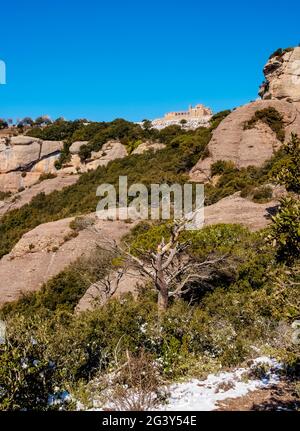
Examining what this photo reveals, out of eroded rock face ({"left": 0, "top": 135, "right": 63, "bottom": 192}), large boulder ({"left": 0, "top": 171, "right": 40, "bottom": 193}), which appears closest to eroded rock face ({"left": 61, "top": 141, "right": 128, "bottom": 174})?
eroded rock face ({"left": 0, "top": 135, "right": 63, "bottom": 192})

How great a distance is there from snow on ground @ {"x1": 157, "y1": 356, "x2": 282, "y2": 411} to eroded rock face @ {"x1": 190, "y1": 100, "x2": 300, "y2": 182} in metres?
22.6

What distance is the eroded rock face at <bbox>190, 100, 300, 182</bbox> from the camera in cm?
2930

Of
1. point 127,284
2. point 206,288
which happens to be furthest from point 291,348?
point 127,284

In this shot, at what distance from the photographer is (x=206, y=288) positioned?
14000mm

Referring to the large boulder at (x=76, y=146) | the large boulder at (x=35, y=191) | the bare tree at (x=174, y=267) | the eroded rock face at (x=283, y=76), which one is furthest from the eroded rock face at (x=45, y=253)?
the large boulder at (x=76, y=146)

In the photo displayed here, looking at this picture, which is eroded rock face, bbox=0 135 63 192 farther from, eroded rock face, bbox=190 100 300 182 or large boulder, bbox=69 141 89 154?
eroded rock face, bbox=190 100 300 182

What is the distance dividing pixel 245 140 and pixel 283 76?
11.9 m

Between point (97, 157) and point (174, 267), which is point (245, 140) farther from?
point (97, 157)

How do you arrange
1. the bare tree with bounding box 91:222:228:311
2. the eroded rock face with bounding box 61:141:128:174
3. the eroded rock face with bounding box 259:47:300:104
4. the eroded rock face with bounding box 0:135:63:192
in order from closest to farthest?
the bare tree with bounding box 91:222:228:311 → the eroded rock face with bounding box 259:47:300:104 → the eroded rock face with bounding box 61:141:128:174 → the eroded rock face with bounding box 0:135:63:192

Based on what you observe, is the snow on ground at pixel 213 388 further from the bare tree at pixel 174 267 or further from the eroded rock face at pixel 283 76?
the eroded rock face at pixel 283 76

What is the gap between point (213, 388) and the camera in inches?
266

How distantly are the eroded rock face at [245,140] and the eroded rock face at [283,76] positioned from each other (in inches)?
215

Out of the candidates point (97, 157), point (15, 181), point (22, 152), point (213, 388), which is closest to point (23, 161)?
point (22, 152)
